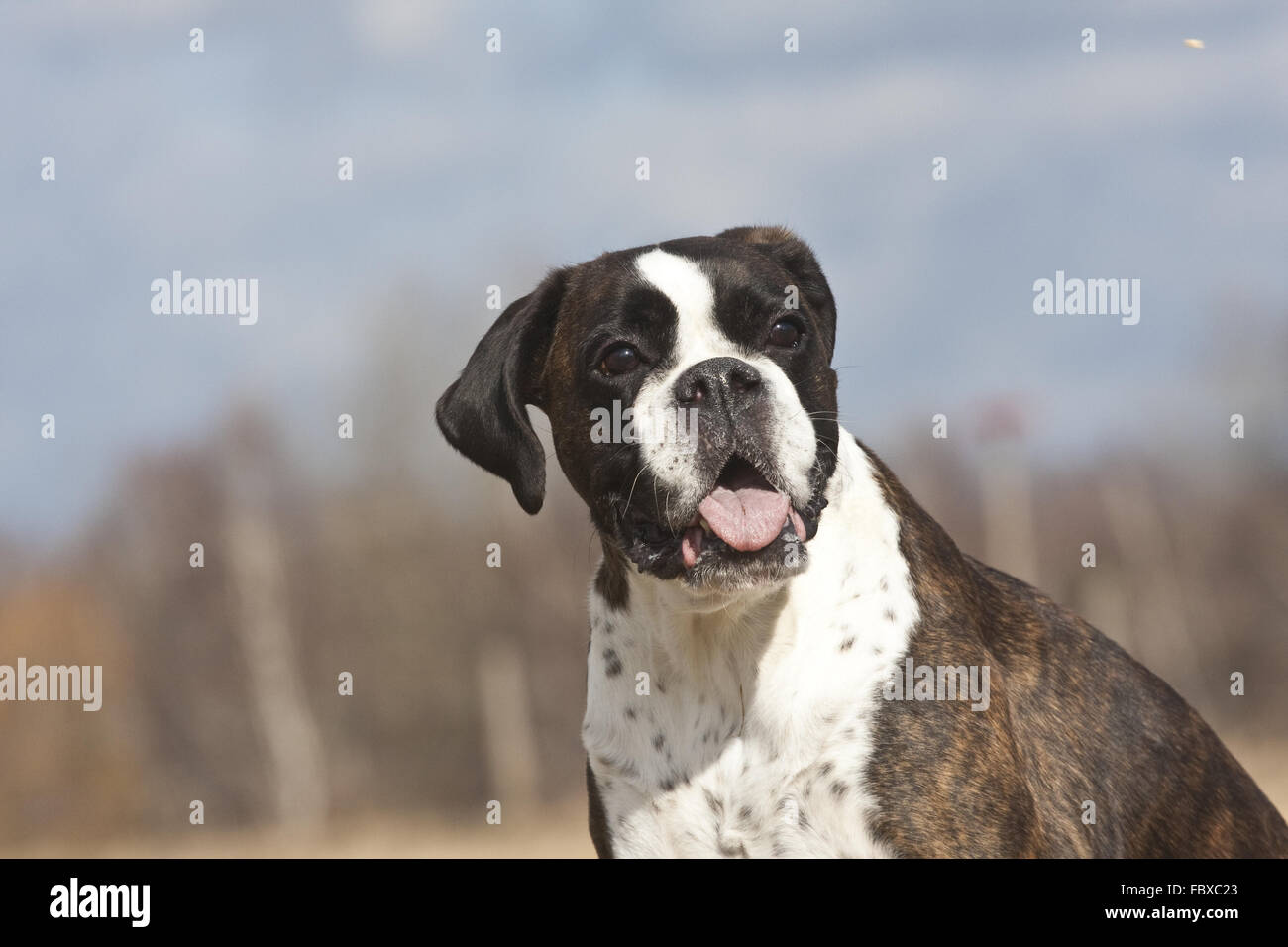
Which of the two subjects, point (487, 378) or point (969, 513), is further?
point (969, 513)

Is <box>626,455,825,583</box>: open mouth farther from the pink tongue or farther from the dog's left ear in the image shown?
the dog's left ear

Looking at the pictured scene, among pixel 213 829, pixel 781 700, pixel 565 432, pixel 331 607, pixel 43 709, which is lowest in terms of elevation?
pixel 213 829

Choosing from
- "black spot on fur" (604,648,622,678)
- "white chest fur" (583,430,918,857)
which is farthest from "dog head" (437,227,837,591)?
"black spot on fur" (604,648,622,678)

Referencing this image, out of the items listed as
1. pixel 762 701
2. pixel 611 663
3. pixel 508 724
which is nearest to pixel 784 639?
pixel 762 701

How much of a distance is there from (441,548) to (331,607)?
2.89 meters

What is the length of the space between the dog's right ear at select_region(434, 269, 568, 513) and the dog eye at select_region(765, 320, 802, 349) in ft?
2.77

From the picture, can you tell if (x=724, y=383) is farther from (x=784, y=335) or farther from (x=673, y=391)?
(x=784, y=335)

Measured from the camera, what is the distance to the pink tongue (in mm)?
4168

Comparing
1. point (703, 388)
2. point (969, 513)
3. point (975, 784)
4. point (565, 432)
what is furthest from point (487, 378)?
point (969, 513)

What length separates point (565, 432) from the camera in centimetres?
481

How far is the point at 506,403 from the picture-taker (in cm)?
479

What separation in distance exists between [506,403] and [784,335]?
96 cm
